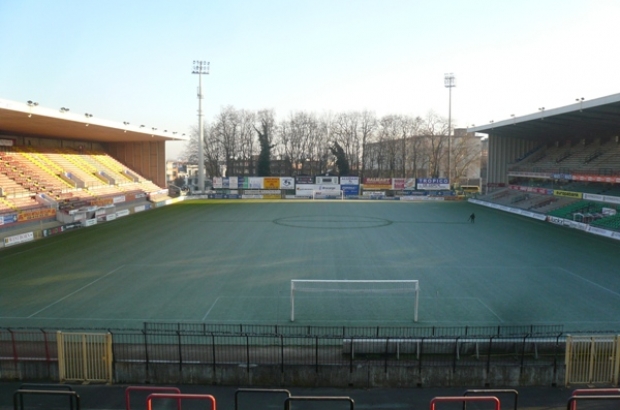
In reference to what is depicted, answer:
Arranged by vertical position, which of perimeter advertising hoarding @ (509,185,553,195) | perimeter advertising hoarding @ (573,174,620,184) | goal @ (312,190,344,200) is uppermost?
perimeter advertising hoarding @ (573,174,620,184)

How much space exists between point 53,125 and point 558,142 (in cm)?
5069

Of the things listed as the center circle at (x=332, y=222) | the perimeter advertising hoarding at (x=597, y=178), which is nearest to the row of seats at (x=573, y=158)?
the perimeter advertising hoarding at (x=597, y=178)

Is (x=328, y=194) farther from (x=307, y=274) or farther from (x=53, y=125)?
(x=307, y=274)

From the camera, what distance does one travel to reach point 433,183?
58906 millimetres

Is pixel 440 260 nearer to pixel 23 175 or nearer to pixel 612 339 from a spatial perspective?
pixel 612 339

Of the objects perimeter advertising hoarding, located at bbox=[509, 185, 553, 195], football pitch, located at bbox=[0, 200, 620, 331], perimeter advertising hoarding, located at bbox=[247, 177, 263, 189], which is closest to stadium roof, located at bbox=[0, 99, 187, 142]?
football pitch, located at bbox=[0, 200, 620, 331]

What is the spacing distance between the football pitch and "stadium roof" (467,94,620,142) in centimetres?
894

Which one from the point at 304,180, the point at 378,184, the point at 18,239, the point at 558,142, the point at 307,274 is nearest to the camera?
the point at 307,274

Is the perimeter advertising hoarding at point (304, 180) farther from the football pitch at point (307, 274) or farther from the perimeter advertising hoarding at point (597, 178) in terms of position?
the perimeter advertising hoarding at point (597, 178)

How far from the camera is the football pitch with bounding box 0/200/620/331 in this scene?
14.2 meters

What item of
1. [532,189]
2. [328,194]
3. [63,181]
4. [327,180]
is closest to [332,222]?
[63,181]

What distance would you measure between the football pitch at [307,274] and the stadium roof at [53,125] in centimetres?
793

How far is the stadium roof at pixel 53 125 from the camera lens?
2706cm

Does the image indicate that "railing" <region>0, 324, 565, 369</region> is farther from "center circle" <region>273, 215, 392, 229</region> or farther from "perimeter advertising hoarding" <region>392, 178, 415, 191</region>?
"perimeter advertising hoarding" <region>392, 178, 415, 191</region>
